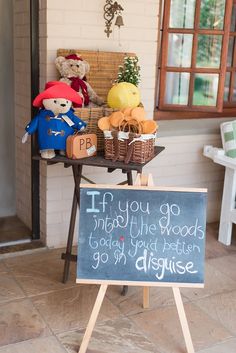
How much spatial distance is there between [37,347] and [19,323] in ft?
0.75

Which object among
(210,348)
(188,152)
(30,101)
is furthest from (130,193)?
(188,152)

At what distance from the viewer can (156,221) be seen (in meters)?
2.29

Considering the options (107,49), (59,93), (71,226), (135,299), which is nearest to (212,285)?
(135,299)

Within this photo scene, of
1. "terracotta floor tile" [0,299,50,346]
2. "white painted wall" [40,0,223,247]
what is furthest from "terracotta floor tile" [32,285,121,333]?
"white painted wall" [40,0,223,247]

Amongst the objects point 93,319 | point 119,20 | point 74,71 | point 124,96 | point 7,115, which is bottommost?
point 93,319

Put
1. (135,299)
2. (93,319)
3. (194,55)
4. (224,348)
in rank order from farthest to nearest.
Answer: (194,55) → (135,299) → (224,348) → (93,319)

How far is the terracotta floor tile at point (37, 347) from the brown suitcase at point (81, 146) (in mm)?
961

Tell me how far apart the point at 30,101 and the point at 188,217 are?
1559 mm

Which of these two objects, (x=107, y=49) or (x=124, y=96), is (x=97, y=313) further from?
(x=107, y=49)

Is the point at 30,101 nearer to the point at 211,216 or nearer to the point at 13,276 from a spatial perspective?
the point at 13,276

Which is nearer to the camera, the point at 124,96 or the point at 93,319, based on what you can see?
the point at 93,319

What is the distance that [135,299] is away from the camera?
2.80 meters

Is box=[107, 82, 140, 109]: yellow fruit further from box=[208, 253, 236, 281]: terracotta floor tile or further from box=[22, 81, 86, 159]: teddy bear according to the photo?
box=[208, 253, 236, 281]: terracotta floor tile

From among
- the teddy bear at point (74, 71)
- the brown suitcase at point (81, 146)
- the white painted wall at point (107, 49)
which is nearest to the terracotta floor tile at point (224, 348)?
the brown suitcase at point (81, 146)
